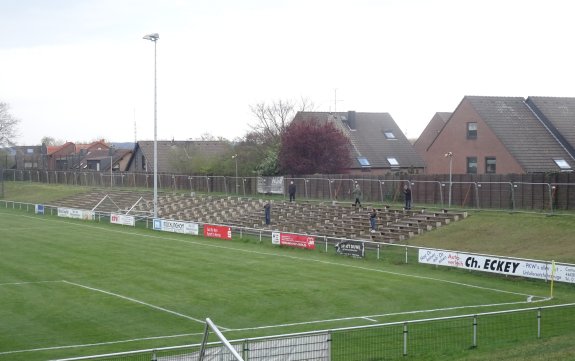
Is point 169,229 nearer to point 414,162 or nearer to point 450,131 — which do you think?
point 450,131

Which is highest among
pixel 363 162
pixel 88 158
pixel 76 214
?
pixel 88 158

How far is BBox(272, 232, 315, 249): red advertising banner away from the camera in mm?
44000

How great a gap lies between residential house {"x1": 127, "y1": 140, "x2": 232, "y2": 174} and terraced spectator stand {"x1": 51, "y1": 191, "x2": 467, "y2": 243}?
15788 millimetres

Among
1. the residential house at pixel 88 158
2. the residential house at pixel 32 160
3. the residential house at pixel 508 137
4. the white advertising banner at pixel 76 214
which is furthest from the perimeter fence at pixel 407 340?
the residential house at pixel 32 160

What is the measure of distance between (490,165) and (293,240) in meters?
18.4

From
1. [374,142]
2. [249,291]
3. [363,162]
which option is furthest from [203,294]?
[374,142]

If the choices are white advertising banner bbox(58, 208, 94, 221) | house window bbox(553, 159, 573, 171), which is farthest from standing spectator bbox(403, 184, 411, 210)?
white advertising banner bbox(58, 208, 94, 221)

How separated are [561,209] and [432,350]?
84.0 feet

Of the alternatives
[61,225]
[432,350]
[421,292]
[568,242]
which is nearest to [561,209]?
[568,242]

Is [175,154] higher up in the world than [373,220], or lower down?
higher up

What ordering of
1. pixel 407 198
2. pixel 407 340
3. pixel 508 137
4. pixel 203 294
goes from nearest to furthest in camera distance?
pixel 407 340 → pixel 203 294 → pixel 407 198 → pixel 508 137

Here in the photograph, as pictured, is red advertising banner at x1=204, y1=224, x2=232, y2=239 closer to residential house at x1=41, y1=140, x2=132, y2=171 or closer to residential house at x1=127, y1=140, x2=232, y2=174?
residential house at x1=127, y1=140, x2=232, y2=174

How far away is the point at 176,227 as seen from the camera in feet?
182

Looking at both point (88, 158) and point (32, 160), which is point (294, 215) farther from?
point (32, 160)
